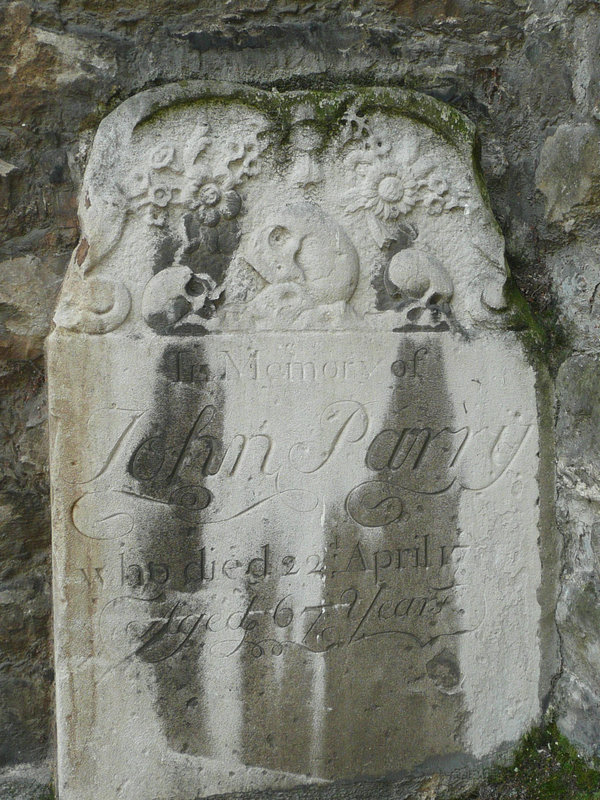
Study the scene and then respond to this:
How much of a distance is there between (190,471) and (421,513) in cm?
86

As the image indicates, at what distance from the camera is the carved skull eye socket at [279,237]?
8.39 feet

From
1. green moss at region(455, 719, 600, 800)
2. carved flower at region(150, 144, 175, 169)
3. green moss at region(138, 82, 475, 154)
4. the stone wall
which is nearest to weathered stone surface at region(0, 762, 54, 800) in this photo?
the stone wall

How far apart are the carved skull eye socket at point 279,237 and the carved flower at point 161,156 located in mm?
425

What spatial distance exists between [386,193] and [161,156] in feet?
2.59

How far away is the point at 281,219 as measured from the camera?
2.55 m

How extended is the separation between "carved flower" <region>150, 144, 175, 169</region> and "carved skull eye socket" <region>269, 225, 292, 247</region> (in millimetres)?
425

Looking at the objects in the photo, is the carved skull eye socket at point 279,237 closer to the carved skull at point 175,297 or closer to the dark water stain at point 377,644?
the carved skull at point 175,297

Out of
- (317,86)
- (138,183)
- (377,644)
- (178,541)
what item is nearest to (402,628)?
(377,644)

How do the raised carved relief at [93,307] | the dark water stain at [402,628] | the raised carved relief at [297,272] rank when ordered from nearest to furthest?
1. the raised carved relief at [93,307]
2. the raised carved relief at [297,272]
3. the dark water stain at [402,628]

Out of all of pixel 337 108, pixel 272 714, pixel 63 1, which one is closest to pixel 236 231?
pixel 337 108

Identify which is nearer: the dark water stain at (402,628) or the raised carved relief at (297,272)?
the raised carved relief at (297,272)

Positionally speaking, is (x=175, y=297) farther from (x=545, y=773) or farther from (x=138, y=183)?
(x=545, y=773)

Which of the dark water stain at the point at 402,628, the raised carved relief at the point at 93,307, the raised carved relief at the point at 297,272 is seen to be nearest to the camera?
the raised carved relief at the point at 93,307

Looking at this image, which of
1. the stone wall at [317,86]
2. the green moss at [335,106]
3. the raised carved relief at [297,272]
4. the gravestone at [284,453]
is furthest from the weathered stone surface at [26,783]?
the green moss at [335,106]
